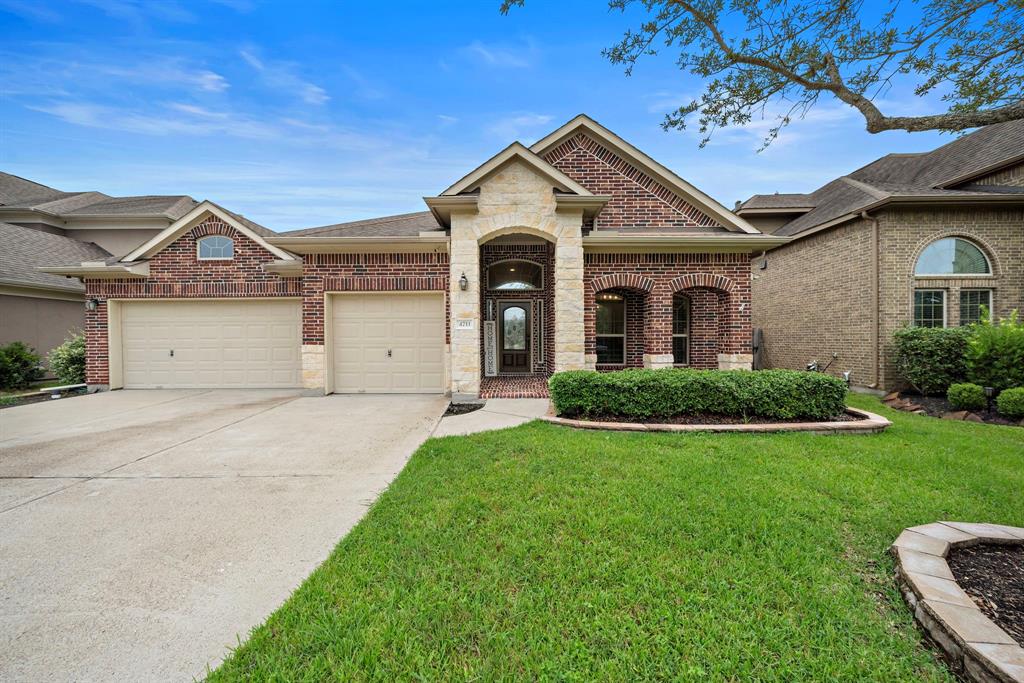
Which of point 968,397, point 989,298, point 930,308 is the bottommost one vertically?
point 968,397

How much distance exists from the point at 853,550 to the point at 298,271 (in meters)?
10.8

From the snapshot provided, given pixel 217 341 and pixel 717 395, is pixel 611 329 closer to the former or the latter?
pixel 717 395

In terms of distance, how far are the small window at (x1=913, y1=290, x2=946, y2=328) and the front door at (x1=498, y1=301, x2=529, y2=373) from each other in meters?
9.41

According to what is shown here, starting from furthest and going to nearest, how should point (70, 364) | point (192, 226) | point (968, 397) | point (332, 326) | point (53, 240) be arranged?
1. point (53, 240)
2. point (70, 364)
3. point (192, 226)
4. point (332, 326)
5. point (968, 397)

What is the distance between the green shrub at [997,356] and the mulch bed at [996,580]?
7287mm

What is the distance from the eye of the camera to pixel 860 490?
3930mm

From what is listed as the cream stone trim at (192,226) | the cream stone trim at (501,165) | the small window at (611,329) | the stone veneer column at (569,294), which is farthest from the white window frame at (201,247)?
the small window at (611,329)

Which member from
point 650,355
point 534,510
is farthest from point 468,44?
point 534,510

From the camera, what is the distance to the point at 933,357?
873cm

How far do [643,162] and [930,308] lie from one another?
769 centimetres

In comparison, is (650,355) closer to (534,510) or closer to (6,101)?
(534,510)

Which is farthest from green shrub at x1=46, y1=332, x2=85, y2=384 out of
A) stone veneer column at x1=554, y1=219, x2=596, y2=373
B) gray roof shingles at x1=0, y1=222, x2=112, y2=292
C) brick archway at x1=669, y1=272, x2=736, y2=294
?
brick archway at x1=669, y1=272, x2=736, y2=294

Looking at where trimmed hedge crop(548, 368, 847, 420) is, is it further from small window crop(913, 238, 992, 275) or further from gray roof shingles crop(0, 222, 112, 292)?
gray roof shingles crop(0, 222, 112, 292)

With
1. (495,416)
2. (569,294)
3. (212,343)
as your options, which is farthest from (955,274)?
(212,343)
